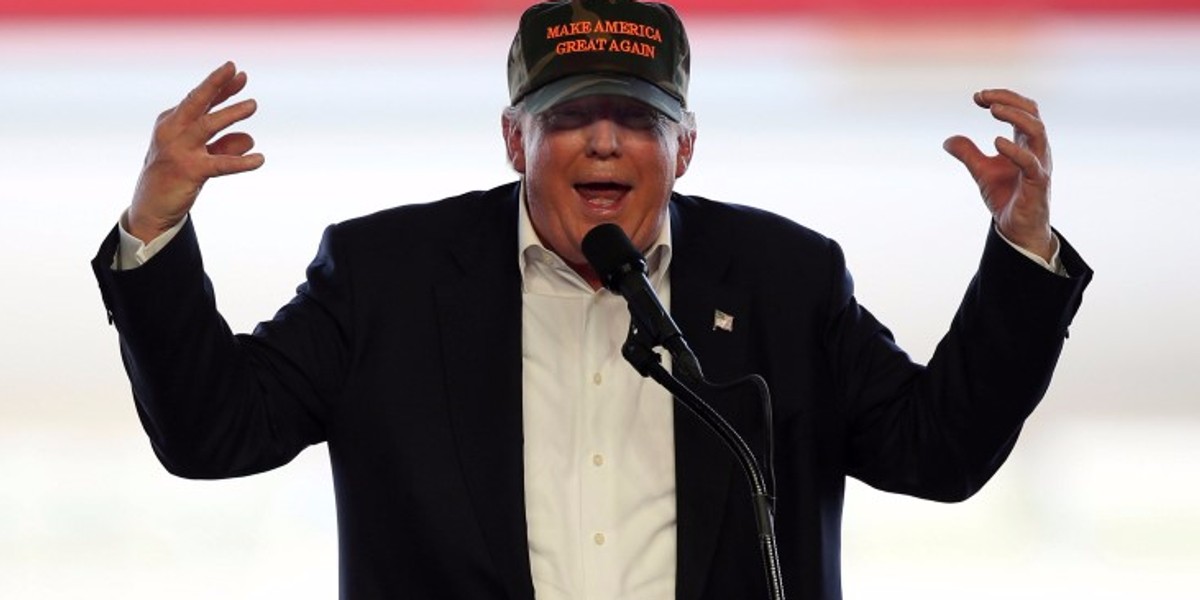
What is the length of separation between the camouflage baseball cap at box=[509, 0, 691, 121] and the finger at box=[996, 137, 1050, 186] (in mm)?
400

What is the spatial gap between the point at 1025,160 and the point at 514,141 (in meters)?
0.59

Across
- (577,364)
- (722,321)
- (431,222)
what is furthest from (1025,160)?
(431,222)

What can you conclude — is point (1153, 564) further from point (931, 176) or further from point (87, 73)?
point (87, 73)

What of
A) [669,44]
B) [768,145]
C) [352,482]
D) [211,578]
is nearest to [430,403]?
[352,482]

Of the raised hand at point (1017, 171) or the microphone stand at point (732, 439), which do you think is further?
the raised hand at point (1017, 171)

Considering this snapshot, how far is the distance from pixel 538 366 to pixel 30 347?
1.64 meters

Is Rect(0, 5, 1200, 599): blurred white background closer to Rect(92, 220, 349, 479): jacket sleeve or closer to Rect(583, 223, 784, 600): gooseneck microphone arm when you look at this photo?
Rect(92, 220, 349, 479): jacket sleeve

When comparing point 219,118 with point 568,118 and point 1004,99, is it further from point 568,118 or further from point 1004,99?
point 1004,99

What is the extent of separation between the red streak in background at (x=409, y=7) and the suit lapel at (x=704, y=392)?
1.41 metres

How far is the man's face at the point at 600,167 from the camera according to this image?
2.14 meters

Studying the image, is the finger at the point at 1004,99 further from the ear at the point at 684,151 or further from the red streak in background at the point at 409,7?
the red streak in background at the point at 409,7

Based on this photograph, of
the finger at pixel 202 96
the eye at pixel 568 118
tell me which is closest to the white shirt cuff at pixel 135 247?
Answer: the finger at pixel 202 96

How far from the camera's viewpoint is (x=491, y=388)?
2.12m

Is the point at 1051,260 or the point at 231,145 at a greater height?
the point at 231,145
